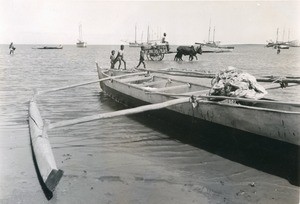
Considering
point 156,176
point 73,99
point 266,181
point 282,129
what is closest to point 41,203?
point 156,176

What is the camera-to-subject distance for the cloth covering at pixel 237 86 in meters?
6.69

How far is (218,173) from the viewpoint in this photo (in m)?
5.54

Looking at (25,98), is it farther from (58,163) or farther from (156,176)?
(156,176)

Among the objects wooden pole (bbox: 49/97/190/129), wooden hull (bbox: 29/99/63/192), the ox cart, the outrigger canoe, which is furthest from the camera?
the ox cart

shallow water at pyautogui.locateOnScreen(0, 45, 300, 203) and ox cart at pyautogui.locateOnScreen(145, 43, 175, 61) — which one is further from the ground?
ox cart at pyautogui.locateOnScreen(145, 43, 175, 61)

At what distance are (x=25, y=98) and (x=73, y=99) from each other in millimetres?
1933

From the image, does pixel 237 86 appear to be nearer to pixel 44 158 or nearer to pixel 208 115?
pixel 208 115

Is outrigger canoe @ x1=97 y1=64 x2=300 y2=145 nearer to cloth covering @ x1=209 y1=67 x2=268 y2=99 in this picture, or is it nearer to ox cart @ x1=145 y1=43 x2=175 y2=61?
cloth covering @ x1=209 y1=67 x2=268 y2=99

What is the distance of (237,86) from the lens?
6785 mm

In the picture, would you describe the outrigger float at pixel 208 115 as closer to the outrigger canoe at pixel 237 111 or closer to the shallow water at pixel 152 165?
the outrigger canoe at pixel 237 111

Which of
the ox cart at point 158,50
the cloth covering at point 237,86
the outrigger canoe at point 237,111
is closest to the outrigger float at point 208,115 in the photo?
the outrigger canoe at point 237,111

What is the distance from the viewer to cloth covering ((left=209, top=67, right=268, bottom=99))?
263 inches

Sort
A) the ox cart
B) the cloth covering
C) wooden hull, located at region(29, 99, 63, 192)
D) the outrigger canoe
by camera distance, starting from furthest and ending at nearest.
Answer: the ox cart < the cloth covering < the outrigger canoe < wooden hull, located at region(29, 99, 63, 192)

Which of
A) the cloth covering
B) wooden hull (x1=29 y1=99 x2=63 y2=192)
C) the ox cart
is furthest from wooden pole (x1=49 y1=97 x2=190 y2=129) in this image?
the ox cart
